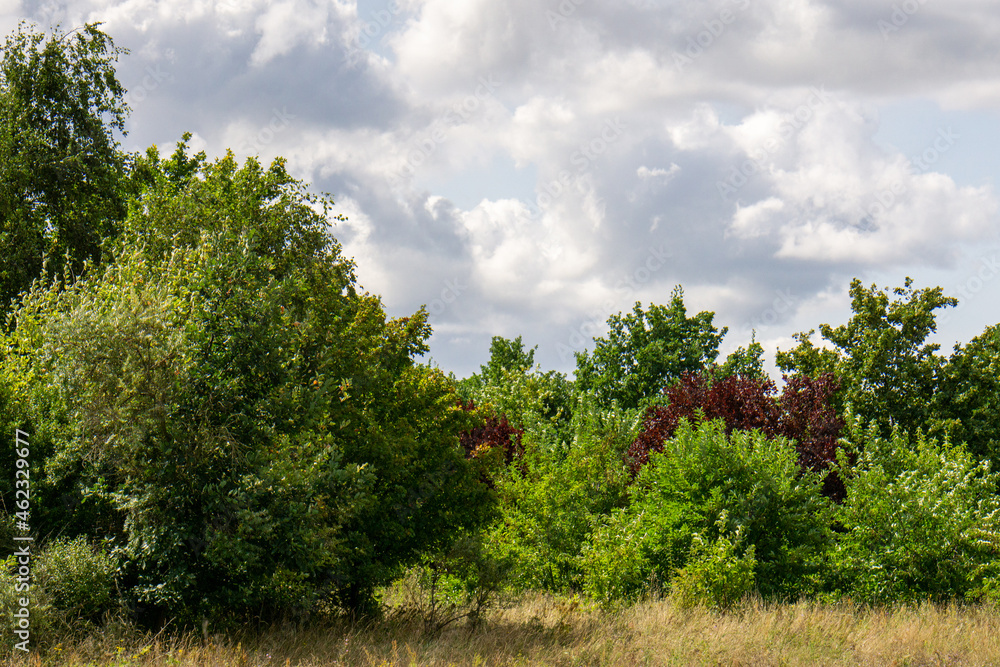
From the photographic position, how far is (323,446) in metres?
12.3

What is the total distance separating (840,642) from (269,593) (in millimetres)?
8422

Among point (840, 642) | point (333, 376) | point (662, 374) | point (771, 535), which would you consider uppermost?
point (662, 374)

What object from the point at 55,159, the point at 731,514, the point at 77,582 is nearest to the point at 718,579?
the point at 731,514

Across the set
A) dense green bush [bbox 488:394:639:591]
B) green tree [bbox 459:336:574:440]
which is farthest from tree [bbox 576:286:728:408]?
dense green bush [bbox 488:394:639:591]

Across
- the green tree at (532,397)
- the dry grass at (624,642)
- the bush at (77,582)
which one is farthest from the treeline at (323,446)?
the green tree at (532,397)

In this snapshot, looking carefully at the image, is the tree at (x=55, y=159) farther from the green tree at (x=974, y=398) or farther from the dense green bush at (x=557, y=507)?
the green tree at (x=974, y=398)

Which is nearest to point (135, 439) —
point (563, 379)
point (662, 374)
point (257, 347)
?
point (257, 347)

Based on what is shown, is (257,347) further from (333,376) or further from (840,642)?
(840,642)

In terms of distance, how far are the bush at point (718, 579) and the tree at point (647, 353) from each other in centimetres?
2192

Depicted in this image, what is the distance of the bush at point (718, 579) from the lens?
14.7 meters

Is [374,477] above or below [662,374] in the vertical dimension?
below

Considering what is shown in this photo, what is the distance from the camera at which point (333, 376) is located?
13.1 metres

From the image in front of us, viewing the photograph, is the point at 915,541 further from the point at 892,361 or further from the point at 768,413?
the point at 892,361

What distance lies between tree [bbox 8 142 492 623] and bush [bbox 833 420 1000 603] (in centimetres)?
900
